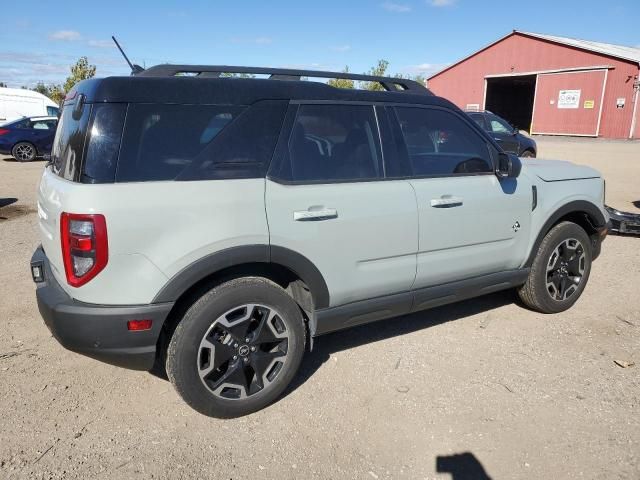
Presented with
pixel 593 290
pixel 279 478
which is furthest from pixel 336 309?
pixel 593 290

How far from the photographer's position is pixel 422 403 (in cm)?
309

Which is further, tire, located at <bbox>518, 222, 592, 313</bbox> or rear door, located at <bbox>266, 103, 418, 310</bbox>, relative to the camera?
tire, located at <bbox>518, 222, 592, 313</bbox>

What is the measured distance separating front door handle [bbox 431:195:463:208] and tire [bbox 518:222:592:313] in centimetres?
107

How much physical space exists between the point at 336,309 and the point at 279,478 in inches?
40.8

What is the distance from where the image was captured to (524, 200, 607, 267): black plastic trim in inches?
159

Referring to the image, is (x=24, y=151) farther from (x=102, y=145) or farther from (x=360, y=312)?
(x=360, y=312)

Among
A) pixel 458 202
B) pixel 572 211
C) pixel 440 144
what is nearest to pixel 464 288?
pixel 458 202

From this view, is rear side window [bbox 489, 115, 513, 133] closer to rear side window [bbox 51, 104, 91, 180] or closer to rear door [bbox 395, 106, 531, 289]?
rear door [bbox 395, 106, 531, 289]

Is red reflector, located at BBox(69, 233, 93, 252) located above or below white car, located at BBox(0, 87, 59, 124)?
below

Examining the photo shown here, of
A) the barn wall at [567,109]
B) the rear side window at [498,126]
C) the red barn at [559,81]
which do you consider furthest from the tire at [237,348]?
the barn wall at [567,109]

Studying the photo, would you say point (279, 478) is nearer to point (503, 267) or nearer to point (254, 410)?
point (254, 410)

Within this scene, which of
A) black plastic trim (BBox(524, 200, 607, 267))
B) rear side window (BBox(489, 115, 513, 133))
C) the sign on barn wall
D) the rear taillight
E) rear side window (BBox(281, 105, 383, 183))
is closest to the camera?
the rear taillight

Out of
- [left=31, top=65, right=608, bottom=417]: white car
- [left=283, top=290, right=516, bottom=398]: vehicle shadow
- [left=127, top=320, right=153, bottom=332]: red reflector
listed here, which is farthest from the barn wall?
[left=127, top=320, right=153, bottom=332]: red reflector

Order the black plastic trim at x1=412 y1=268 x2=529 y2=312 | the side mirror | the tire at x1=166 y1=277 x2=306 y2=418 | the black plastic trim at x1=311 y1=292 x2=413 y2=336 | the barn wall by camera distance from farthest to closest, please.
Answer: the barn wall → the side mirror → the black plastic trim at x1=412 y1=268 x2=529 y2=312 → the black plastic trim at x1=311 y1=292 x2=413 y2=336 → the tire at x1=166 y1=277 x2=306 y2=418
